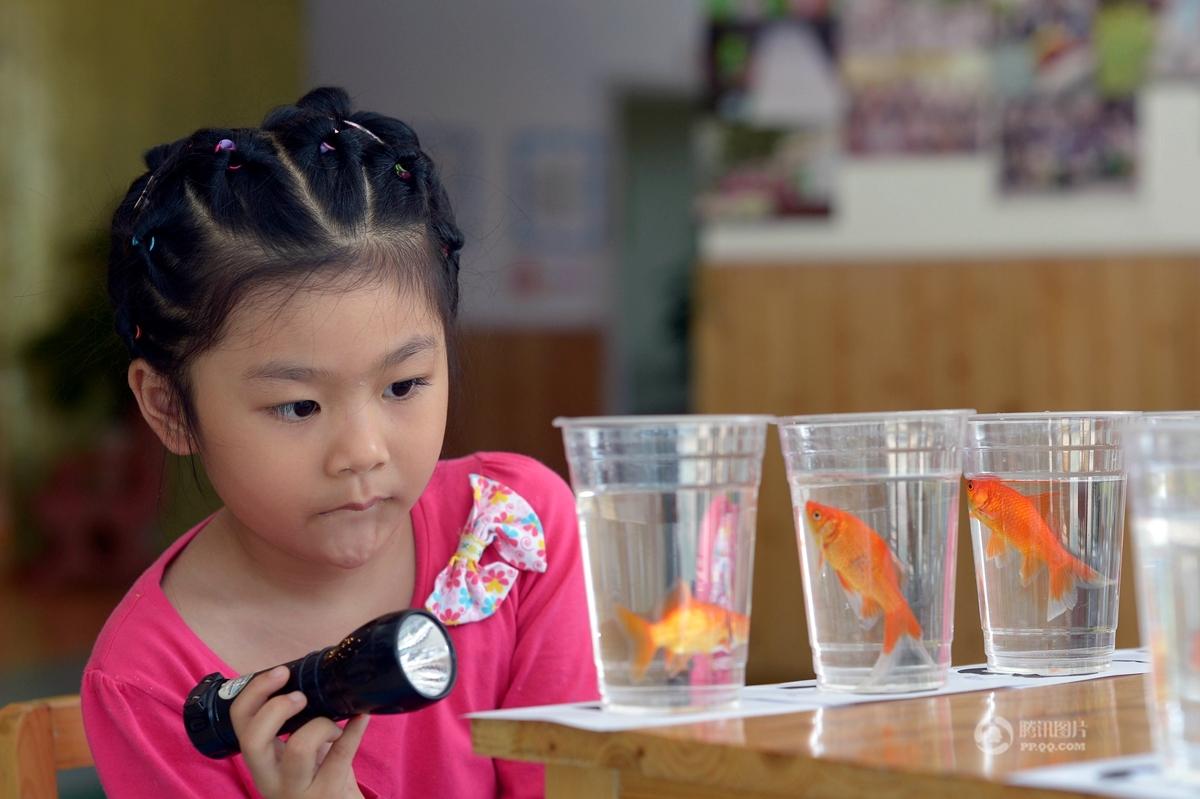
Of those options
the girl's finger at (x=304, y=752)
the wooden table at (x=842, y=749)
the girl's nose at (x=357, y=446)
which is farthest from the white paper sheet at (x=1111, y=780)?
the girl's nose at (x=357, y=446)

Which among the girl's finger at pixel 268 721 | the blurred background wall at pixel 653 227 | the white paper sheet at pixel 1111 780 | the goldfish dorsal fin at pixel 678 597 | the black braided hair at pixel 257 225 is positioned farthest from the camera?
the blurred background wall at pixel 653 227

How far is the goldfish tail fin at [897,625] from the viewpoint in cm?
83

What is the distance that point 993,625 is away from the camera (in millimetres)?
940

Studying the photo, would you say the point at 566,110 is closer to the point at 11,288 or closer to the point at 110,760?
the point at 11,288

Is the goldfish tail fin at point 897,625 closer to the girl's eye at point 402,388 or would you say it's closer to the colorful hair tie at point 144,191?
the girl's eye at point 402,388

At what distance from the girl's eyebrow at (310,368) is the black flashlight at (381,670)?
24cm

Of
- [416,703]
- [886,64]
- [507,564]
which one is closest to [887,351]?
[886,64]

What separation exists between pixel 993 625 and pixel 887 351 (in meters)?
2.68

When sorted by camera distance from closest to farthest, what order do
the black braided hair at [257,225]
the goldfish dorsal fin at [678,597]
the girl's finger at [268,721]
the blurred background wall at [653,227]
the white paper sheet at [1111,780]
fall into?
the white paper sheet at [1111,780]
the goldfish dorsal fin at [678,597]
the girl's finger at [268,721]
the black braided hair at [257,225]
the blurred background wall at [653,227]

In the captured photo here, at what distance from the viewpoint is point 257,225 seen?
1192 mm

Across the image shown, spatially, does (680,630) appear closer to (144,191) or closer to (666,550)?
(666,550)

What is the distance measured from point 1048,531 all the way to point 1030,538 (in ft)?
0.04

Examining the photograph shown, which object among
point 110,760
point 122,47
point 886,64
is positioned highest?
point 122,47

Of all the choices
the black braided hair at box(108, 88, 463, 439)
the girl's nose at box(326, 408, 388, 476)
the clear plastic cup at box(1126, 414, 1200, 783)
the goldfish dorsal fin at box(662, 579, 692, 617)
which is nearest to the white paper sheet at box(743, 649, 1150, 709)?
the goldfish dorsal fin at box(662, 579, 692, 617)
